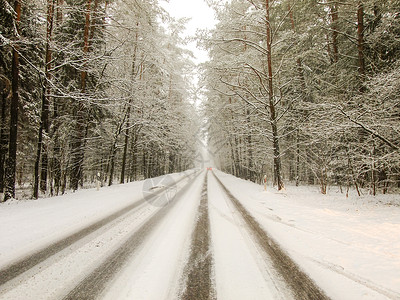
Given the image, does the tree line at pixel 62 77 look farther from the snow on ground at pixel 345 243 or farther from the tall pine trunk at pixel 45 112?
the snow on ground at pixel 345 243

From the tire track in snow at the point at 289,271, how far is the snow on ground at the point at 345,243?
124mm

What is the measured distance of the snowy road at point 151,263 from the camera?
2.28 metres

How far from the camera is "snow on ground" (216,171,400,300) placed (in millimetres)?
2469

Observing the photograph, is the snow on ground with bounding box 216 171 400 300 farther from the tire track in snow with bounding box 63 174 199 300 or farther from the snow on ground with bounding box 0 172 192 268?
the snow on ground with bounding box 0 172 192 268

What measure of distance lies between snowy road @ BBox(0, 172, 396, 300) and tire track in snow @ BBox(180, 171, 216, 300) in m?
0.01

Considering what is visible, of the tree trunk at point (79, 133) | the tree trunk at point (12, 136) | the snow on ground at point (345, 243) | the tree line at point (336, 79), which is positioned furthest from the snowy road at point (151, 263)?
the tree trunk at point (79, 133)

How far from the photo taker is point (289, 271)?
9.12 ft

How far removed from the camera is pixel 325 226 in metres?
4.79

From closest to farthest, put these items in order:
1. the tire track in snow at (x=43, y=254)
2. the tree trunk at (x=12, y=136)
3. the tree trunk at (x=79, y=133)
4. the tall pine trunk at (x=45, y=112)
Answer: the tire track in snow at (x=43, y=254)
the tree trunk at (x=12, y=136)
the tall pine trunk at (x=45, y=112)
the tree trunk at (x=79, y=133)

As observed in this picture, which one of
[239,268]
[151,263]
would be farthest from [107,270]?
[239,268]

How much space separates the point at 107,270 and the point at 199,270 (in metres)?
1.34

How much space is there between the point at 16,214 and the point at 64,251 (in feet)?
11.2

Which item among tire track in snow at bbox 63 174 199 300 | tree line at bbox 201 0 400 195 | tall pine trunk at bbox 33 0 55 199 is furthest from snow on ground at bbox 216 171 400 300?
tall pine trunk at bbox 33 0 55 199

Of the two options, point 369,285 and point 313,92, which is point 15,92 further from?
point 313,92
